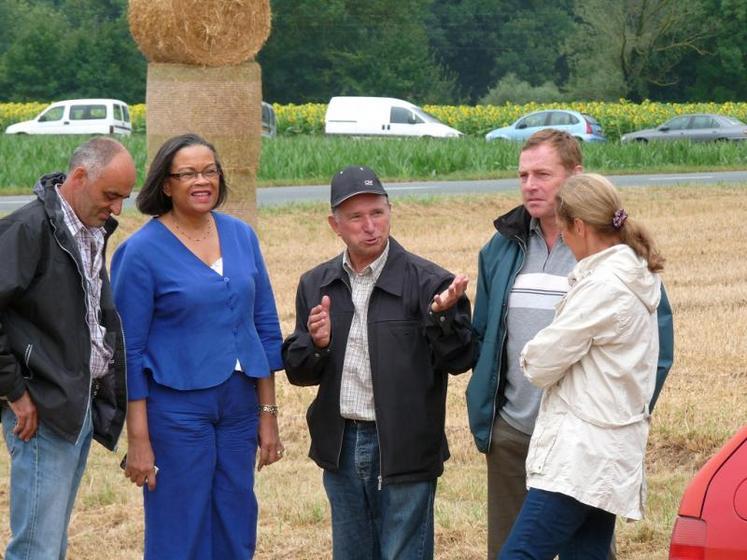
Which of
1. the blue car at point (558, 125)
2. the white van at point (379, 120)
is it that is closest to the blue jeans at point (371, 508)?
the blue car at point (558, 125)

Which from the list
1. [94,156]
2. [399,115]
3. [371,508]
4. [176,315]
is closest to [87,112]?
[399,115]

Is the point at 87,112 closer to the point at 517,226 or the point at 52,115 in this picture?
the point at 52,115

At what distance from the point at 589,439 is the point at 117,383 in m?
1.62

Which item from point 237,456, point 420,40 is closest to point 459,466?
point 237,456

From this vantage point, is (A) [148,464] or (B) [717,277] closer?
(A) [148,464]

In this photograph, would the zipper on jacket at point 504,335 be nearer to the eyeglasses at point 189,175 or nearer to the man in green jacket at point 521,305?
the man in green jacket at point 521,305

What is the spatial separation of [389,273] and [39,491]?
1375mm

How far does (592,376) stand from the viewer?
4316 millimetres

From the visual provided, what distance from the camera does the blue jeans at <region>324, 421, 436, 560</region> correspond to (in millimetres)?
4797

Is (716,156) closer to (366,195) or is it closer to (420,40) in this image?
(366,195)

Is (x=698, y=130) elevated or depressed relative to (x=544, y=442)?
elevated

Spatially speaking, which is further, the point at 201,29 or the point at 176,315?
the point at 201,29

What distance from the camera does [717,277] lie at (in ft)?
45.4

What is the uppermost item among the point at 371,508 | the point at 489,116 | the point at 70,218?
the point at 489,116
